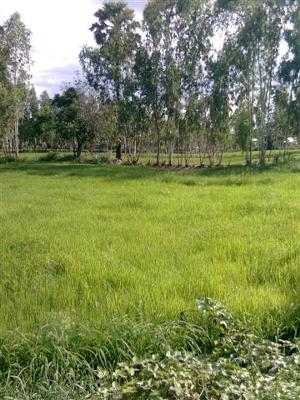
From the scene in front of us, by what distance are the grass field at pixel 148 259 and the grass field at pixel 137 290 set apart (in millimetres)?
20

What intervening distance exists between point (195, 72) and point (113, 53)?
23.2 ft

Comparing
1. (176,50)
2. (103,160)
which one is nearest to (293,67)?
(176,50)

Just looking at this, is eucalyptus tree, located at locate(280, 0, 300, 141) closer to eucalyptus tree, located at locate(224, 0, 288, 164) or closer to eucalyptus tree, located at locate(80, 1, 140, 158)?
eucalyptus tree, located at locate(224, 0, 288, 164)

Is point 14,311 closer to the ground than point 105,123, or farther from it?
closer to the ground

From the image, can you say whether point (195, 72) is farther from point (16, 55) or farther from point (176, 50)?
point (16, 55)

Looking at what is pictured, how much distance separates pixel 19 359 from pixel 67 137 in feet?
122

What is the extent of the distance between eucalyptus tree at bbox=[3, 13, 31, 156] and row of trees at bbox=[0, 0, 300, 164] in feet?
0.68

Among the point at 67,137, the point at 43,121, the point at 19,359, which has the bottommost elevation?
the point at 19,359

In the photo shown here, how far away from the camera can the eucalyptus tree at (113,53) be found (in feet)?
98.9

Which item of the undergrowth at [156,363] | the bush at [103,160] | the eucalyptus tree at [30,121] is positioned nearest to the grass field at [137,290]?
the undergrowth at [156,363]

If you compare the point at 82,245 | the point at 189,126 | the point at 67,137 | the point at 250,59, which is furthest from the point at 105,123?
the point at 82,245

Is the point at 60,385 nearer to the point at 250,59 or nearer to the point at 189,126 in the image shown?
the point at 250,59

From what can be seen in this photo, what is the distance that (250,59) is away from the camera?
24688 mm

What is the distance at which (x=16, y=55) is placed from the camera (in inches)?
1238
